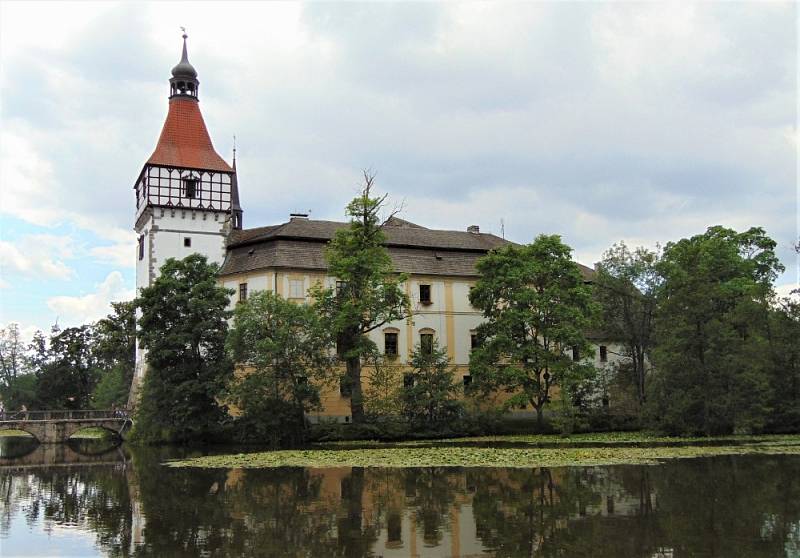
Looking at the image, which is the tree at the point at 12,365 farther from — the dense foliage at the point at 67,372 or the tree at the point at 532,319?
the tree at the point at 532,319

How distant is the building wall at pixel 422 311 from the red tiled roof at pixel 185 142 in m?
8.45

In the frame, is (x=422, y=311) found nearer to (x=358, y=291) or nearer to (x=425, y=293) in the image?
(x=425, y=293)

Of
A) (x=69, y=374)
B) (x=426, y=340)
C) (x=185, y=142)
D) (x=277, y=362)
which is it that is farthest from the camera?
(x=69, y=374)

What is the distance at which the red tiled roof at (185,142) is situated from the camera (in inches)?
2024

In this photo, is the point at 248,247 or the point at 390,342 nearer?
the point at 390,342

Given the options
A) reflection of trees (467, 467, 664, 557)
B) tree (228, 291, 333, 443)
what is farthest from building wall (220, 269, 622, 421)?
reflection of trees (467, 467, 664, 557)

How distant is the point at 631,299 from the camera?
4975cm

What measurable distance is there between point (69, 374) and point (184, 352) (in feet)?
144

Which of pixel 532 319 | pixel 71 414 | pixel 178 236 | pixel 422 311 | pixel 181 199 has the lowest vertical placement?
pixel 71 414

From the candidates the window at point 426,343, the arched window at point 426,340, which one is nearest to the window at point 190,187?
the arched window at point 426,340

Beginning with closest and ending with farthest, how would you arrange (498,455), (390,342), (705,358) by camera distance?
(498,455)
(705,358)
(390,342)

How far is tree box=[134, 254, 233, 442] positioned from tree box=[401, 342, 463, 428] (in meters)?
9.94

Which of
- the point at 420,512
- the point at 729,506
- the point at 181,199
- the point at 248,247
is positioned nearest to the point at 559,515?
the point at 420,512

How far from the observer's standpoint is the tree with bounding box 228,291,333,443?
131 feet
